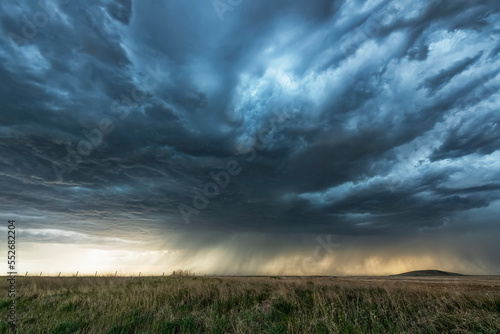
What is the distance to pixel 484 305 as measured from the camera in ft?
45.3

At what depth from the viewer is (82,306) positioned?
552 inches

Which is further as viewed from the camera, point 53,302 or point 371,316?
point 53,302

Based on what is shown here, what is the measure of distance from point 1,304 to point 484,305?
25.3m

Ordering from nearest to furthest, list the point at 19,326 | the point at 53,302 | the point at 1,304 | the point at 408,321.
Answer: the point at 19,326 → the point at 408,321 → the point at 1,304 → the point at 53,302

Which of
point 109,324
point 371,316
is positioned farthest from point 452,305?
point 109,324

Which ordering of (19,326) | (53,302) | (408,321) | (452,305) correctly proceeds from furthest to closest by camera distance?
1. (53,302)
2. (452,305)
3. (408,321)
4. (19,326)

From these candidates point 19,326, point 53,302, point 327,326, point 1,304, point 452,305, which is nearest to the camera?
point 327,326

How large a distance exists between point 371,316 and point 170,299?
35.5 ft

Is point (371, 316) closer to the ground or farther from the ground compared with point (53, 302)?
closer to the ground

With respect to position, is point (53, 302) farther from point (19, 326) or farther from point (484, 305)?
point (484, 305)

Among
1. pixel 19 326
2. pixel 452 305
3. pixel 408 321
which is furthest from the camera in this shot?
pixel 452 305

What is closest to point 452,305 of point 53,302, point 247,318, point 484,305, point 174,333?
point 484,305

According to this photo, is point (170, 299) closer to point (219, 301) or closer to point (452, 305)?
point (219, 301)

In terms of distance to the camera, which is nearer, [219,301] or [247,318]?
[247,318]
